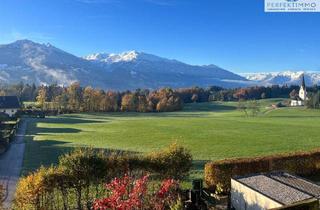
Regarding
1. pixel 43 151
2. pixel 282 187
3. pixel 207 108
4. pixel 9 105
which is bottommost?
pixel 43 151

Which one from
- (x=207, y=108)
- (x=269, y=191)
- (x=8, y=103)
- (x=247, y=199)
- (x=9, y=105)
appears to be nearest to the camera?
(x=269, y=191)

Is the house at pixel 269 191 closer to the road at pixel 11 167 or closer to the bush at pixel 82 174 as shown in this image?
the bush at pixel 82 174

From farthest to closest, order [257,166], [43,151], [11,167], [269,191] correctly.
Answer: [43,151] < [11,167] < [257,166] < [269,191]

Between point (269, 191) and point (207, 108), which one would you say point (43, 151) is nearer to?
point (269, 191)

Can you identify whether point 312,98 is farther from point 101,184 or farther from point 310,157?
point 101,184

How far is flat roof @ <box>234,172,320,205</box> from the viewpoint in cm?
2173

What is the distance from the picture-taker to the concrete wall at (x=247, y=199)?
22.1 meters

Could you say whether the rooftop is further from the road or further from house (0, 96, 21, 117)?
the road

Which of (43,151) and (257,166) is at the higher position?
(257,166)

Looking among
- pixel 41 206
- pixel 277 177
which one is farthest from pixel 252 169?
pixel 41 206

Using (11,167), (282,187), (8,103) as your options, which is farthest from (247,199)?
(8,103)

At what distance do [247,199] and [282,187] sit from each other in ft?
7.23

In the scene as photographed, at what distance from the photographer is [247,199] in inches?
944

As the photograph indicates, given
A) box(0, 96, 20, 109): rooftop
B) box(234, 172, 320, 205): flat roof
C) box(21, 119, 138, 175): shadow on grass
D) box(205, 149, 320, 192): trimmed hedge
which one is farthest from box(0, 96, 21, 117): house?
box(234, 172, 320, 205): flat roof
